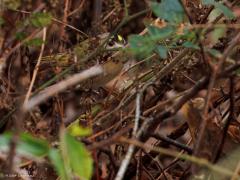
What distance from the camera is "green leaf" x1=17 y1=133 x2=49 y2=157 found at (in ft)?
2.11

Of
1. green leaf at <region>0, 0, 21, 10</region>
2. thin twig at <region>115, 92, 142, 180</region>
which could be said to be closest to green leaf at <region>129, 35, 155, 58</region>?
thin twig at <region>115, 92, 142, 180</region>

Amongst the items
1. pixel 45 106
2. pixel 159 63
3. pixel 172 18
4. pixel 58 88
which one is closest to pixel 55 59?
pixel 159 63

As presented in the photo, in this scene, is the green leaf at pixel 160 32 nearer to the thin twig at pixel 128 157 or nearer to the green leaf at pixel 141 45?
the green leaf at pixel 141 45

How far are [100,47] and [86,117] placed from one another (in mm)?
187

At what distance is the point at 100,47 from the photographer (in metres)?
1.24

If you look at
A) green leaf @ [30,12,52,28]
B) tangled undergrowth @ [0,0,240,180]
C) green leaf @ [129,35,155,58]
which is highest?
green leaf @ [30,12,52,28]

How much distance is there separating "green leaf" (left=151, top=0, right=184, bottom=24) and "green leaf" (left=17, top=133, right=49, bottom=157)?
382 millimetres

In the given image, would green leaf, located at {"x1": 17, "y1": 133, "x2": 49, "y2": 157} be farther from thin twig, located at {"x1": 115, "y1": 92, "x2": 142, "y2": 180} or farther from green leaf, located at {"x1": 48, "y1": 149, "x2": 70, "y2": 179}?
thin twig, located at {"x1": 115, "y1": 92, "x2": 142, "y2": 180}

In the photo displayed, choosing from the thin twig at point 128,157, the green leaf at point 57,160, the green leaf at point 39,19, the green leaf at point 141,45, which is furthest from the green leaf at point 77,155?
the green leaf at point 39,19

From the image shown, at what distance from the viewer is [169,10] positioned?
936 millimetres

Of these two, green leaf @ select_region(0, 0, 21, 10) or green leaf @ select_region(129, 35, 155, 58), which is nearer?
green leaf @ select_region(129, 35, 155, 58)

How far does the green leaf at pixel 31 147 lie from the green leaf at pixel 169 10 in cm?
38

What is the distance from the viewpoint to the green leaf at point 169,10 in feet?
3.03

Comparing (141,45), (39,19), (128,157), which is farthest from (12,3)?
(128,157)
